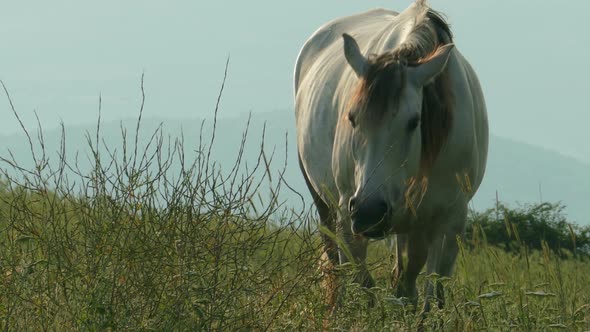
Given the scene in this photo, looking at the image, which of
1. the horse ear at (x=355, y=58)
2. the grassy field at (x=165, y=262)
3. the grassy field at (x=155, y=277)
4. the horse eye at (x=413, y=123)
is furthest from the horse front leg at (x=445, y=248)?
the grassy field at (x=155, y=277)

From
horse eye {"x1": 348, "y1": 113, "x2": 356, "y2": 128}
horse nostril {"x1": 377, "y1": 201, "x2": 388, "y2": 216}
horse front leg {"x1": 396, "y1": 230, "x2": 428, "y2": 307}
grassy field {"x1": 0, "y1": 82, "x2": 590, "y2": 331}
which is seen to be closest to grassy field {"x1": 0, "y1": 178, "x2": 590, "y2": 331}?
grassy field {"x1": 0, "y1": 82, "x2": 590, "y2": 331}

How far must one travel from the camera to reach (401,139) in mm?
5227

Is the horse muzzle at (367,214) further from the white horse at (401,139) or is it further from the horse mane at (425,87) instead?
the horse mane at (425,87)

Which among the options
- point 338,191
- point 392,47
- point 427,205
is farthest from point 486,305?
point 392,47

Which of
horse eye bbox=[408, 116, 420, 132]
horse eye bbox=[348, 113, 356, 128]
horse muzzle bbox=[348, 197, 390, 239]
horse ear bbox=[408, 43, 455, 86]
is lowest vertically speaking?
horse muzzle bbox=[348, 197, 390, 239]

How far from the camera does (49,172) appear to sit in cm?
483

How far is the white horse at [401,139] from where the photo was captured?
5.14 m

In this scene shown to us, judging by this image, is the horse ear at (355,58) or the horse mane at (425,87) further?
the horse ear at (355,58)

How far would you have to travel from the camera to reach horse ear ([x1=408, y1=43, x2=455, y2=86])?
5395mm

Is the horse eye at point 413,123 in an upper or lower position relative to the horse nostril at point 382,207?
upper

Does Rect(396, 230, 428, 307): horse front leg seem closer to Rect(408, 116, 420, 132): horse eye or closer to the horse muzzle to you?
Rect(408, 116, 420, 132): horse eye

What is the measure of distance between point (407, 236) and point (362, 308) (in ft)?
4.10

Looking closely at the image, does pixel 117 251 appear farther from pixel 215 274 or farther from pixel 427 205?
pixel 427 205

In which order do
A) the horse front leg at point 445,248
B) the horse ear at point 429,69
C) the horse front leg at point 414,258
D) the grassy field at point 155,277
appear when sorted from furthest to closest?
the horse front leg at point 414,258 → the horse front leg at point 445,248 → the horse ear at point 429,69 → the grassy field at point 155,277
